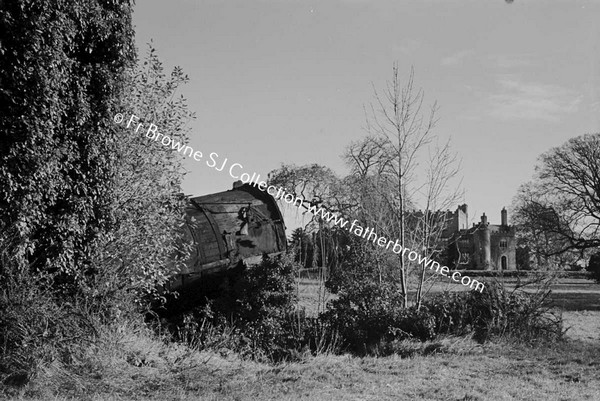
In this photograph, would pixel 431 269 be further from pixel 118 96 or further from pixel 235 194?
pixel 118 96

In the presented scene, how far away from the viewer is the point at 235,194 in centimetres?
1605

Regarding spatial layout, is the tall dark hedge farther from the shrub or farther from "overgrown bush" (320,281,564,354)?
the shrub

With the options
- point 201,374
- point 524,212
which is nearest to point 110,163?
point 201,374

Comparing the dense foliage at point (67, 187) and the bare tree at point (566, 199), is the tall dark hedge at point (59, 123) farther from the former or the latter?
the bare tree at point (566, 199)

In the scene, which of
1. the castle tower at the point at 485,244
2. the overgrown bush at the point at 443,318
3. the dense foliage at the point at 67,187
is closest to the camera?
the dense foliage at the point at 67,187

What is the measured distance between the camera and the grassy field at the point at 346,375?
8.30 m

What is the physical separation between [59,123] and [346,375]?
18.5 feet

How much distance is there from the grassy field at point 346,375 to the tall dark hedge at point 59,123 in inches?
65.9

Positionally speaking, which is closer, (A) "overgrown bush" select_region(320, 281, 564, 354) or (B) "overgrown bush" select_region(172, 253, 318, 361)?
(B) "overgrown bush" select_region(172, 253, 318, 361)

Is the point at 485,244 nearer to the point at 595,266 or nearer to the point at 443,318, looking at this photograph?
the point at 595,266

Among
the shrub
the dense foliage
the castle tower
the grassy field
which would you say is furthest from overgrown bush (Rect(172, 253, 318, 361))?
the castle tower

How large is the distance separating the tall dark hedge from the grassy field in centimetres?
167

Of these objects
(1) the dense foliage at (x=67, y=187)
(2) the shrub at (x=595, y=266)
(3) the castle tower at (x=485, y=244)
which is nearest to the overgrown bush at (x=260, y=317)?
(1) the dense foliage at (x=67, y=187)

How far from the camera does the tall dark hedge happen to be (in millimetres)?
8133
